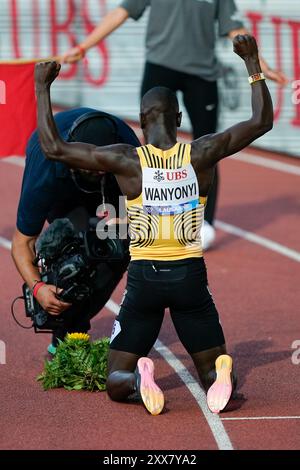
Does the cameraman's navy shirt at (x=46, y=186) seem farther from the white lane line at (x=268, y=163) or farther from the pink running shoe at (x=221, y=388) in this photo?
the white lane line at (x=268, y=163)

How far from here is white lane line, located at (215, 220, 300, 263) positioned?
34.2 feet

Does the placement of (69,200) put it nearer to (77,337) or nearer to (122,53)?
(77,337)

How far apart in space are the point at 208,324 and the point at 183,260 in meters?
0.38

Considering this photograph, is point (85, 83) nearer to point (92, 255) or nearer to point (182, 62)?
point (182, 62)

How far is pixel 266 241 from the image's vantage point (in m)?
10.9

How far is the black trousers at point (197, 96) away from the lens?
10469 mm

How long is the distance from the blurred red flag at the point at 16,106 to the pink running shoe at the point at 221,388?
4.18 metres

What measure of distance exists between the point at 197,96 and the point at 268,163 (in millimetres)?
4253

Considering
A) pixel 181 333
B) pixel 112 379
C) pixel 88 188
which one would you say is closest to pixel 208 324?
pixel 181 333

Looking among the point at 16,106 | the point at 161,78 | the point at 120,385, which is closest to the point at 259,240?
the point at 161,78

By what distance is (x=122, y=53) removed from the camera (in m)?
16.1

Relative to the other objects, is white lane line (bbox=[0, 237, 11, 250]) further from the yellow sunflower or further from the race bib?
the race bib

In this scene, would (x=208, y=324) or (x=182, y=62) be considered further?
(x=182, y=62)

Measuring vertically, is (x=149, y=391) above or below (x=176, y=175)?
below
